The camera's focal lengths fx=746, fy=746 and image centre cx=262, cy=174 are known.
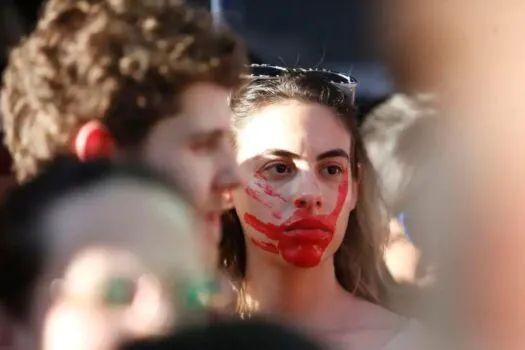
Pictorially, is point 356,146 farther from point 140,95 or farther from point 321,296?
point 140,95

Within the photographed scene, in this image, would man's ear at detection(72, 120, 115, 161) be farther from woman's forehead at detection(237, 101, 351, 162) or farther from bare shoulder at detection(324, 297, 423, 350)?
bare shoulder at detection(324, 297, 423, 350)

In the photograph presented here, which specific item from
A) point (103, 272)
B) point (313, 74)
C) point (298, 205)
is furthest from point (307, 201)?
point (103, 272)

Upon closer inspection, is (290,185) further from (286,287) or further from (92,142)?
(92,142)

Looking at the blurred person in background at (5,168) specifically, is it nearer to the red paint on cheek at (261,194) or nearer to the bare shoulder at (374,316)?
the red paint on cheek at (261,194)

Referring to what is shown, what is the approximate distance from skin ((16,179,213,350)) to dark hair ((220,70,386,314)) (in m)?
0.14

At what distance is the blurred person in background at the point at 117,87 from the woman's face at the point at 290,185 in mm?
128

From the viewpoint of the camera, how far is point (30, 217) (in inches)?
22.2

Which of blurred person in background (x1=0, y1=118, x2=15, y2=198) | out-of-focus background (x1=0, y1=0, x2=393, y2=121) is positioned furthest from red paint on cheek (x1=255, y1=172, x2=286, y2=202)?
blurred person in background (x1=0, y1=118, x2=15, y2=198)

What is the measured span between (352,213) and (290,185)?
0.12 m

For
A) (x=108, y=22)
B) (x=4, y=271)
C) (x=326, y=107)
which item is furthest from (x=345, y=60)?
(x=4, y=271)

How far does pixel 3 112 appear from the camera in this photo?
0.60 meters

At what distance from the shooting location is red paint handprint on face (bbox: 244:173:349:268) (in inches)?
29.2

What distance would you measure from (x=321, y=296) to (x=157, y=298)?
0.26 m

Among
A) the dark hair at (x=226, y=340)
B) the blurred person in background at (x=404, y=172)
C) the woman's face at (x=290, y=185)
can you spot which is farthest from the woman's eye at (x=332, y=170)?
the dark hair at (x=226, y=340)
